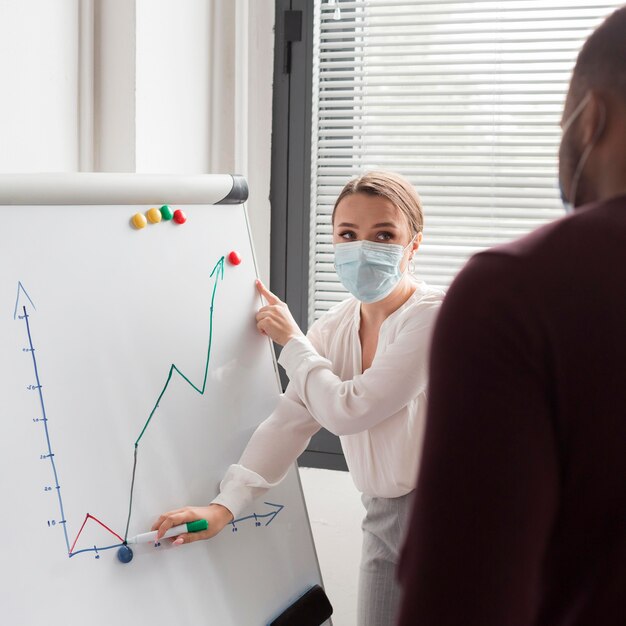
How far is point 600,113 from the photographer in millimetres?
593

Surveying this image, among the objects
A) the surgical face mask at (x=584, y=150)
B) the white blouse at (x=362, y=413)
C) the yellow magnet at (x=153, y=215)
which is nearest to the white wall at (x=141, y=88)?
the yellow magnet at (x=153, y=215)

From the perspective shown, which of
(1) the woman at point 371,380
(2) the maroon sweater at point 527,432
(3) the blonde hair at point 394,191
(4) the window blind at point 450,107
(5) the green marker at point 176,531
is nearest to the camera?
(2) the maroon sweater at point 527,432

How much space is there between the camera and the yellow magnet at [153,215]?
1.32 m

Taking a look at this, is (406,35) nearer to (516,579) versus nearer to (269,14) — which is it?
(269,14)

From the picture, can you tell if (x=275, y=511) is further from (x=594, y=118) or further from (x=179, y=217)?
(x=594, y=118)

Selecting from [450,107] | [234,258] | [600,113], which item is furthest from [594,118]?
[450,107]

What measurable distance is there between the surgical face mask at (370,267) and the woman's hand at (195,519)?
50 cm

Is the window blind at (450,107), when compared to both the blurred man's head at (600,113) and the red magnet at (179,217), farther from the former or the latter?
the blurred man's head at (600,113)

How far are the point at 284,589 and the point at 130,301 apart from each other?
22.5 inches

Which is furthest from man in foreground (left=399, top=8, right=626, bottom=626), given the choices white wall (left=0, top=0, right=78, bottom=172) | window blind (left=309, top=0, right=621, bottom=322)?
window blind (left=309, top=0, right=621, bottom=322)

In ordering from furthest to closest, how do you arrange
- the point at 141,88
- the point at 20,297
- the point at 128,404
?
the point at 141,88, the point at 128,404, the point at 20,297

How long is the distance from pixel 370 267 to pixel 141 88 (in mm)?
694

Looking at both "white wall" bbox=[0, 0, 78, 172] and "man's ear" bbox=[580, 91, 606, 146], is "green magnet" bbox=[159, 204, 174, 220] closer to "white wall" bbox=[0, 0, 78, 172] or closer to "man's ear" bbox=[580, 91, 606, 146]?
"white wall" bbox=[0, 0, 78, 172]

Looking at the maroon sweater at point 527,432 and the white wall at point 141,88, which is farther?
the white wall at point 141,88
